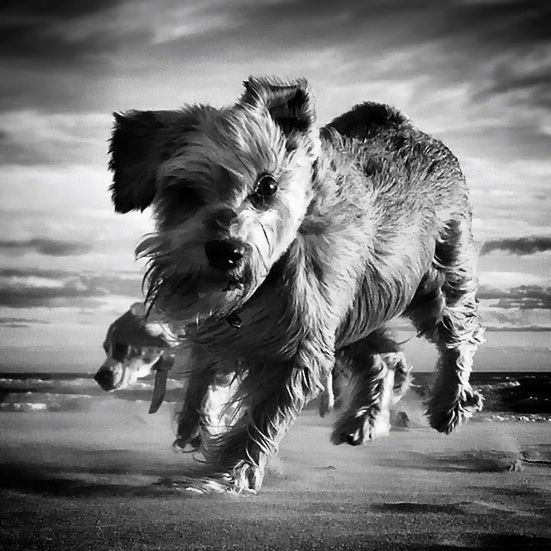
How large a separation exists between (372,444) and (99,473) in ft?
2.19

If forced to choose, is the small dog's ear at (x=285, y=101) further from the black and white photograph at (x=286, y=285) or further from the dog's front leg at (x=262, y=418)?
the dog's front leg at (x=262, y=418)

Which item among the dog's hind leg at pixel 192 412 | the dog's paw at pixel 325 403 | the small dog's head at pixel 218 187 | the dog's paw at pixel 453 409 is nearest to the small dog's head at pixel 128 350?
the dog's hind leg at pixel 192 412

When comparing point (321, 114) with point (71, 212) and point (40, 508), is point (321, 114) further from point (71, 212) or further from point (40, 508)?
point (40, 508)

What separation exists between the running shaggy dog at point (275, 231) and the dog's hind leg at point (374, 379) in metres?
0.08

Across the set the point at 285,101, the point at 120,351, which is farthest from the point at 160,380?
the point at 285,101

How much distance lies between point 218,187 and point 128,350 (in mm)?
575

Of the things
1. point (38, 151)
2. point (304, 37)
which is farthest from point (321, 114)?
point (38, 151)

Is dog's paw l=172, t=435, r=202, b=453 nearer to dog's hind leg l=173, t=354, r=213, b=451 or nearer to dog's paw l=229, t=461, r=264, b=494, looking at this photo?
dog's hind leg l=173, t=354, r=213, b=451

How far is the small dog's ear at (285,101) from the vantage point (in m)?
1.72

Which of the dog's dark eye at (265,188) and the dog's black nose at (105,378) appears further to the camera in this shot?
the dog's black nose at (105,378)

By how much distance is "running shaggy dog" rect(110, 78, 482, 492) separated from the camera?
1.67 m

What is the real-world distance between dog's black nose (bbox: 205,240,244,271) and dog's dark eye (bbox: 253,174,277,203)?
0.12 meters

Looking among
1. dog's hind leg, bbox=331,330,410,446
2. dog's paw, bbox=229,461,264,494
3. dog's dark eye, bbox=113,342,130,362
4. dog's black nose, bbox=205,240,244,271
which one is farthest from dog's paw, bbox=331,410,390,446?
dog's black nose, bbox=205,240,244,271

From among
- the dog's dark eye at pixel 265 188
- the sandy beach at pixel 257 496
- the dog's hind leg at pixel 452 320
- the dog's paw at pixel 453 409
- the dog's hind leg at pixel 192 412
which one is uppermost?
the dog's dark eye at pixel 265 188
